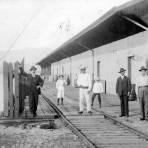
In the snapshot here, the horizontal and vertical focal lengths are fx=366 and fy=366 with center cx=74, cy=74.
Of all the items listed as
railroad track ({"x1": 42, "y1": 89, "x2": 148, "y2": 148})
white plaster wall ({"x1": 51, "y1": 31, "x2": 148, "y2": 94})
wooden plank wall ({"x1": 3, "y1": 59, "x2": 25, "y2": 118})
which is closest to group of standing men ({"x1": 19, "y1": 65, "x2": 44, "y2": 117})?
wooden plank wall ({"x1": 3, "y1": 59, "x2": 25, "y2": 118})

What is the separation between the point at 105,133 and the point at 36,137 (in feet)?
5.80

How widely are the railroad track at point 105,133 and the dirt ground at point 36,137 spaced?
9.9 inches

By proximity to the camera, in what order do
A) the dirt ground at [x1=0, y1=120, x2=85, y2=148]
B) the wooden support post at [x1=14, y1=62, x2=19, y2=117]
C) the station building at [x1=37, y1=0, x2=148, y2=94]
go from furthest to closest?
1. the station building at [x1=37, y1=0, x2=148, y2=94]
2. the wooden support post at [x1=14, y1=62, x2=19, y2=117]
3. the dirt ground at [x1=0, y1=120, x2=85, y2=148]

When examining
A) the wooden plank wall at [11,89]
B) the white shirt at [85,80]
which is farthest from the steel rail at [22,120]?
the white shirt at [85,80]

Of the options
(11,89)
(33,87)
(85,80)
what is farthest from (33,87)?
(85,80)

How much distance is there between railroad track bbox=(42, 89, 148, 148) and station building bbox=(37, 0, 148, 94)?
5.06 meters

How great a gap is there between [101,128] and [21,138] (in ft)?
8.28

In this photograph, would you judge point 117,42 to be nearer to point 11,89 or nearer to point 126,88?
point 126,88

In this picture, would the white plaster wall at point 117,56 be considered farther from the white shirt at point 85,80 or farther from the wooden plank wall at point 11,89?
the wooden plank wall at point 11,89

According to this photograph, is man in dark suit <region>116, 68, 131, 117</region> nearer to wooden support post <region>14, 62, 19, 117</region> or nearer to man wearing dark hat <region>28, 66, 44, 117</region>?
man wearing dark hat <region>28, 66, 44, 117</region>

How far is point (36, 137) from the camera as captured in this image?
8.30 meters

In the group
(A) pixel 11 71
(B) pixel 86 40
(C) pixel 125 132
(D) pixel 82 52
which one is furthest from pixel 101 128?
(D) pixel 82 52

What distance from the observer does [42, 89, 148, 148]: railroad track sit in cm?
752

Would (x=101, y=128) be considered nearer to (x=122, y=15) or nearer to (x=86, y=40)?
(x=122, y=15)
